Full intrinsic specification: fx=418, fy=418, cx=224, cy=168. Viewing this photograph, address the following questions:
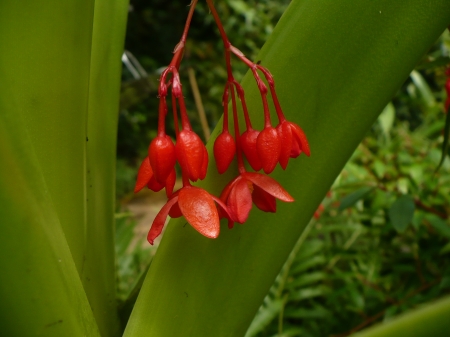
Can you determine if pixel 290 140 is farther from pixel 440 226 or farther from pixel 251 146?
pixel 440 226

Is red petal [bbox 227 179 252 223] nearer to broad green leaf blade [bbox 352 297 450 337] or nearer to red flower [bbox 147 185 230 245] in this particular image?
red flower [bbox 147 185 230 245]

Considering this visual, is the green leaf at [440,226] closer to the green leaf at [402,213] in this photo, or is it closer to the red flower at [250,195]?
the green leaf at [402,213]

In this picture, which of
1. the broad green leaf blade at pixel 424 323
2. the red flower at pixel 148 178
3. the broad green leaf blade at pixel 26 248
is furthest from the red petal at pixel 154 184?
the broad green leaf blade at pixel 424 323

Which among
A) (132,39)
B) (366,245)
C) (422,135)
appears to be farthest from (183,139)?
(132,39)

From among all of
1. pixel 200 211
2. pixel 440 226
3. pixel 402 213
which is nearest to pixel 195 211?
pixel 200 211

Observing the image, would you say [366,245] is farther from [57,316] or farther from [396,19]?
[57,316]

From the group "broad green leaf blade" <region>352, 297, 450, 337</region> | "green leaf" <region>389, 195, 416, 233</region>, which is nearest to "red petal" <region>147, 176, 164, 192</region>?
"broad green leaf blade" <region>352, 297, 450, 337</region>
